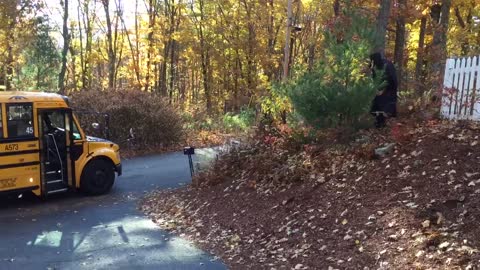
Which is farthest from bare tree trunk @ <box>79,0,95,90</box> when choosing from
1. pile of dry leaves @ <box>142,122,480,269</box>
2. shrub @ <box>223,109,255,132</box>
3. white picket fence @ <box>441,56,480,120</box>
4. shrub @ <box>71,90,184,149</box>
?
white picket fence @ <box>441,56,480,120</box>

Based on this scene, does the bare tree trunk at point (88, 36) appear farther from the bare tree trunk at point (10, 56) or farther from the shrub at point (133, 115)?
the shrub at point (133, 115)

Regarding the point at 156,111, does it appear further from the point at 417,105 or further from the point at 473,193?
the point at 473,193

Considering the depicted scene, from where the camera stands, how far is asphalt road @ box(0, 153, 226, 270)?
6.71 meters

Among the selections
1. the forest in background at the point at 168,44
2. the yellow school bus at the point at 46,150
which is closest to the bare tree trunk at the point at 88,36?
the forest in background at the point at 168,44

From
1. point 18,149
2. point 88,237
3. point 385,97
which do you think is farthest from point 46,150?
point 385,97

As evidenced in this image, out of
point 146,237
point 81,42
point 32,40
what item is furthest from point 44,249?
point 81,42

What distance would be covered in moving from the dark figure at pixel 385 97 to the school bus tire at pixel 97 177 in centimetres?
662

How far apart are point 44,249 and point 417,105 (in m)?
7.50

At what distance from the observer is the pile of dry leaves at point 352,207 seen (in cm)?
522

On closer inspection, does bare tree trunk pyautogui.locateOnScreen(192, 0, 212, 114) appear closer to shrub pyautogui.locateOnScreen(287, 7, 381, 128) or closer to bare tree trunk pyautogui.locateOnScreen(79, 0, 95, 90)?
bare tree trunk pyautogui.locateOnScreen(79, 0, 95, 90)

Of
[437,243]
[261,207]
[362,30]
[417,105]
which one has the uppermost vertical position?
[362,30]

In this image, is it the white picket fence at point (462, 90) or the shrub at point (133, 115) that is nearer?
the white picket fence at point (462, 90)

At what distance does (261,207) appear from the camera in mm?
7910

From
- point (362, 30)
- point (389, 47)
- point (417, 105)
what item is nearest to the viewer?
point (362, 30)
